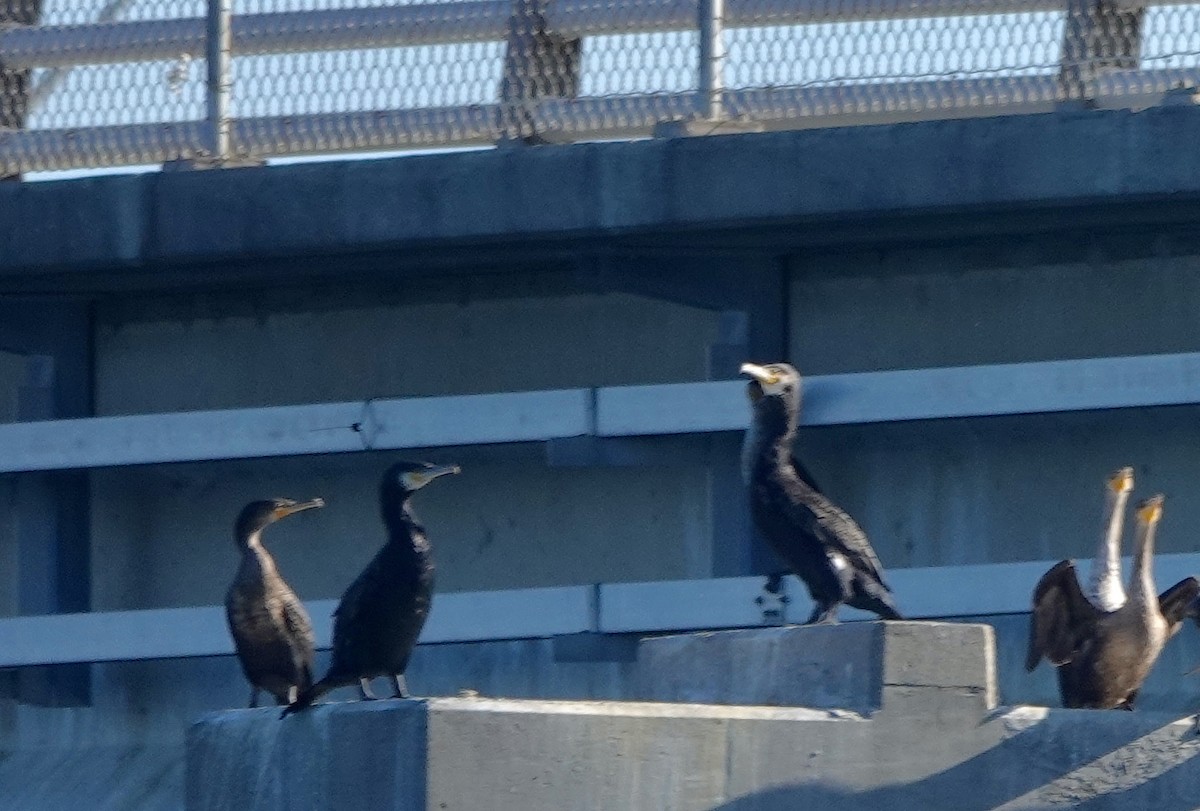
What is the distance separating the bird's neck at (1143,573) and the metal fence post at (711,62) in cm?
280

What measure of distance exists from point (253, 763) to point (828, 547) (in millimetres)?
2021

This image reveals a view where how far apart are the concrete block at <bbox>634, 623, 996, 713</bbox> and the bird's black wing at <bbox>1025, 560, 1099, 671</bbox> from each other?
914mm

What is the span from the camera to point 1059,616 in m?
9.46

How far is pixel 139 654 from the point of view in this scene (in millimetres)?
11500

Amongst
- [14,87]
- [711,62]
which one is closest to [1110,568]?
[711,62]

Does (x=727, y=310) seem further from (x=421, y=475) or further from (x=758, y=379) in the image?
(x=421, y=475)

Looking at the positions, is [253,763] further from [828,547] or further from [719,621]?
[719,621]

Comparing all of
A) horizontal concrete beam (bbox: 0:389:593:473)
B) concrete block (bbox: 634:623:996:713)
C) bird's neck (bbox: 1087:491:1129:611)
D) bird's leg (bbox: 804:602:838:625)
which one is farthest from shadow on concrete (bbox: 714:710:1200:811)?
horizontal concrete beam (bbox: 0:389:593:473)

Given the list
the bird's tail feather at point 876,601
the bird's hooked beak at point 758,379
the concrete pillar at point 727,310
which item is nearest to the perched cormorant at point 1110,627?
the bird's tail feather at point 876,601

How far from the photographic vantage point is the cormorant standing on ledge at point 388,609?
345 inches

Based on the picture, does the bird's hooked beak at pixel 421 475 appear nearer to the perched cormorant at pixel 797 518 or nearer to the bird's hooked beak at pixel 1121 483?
the perched cormorant at pixel 797 518

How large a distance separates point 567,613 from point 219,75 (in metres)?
2.82

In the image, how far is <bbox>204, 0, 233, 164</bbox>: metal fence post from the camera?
38.7ft

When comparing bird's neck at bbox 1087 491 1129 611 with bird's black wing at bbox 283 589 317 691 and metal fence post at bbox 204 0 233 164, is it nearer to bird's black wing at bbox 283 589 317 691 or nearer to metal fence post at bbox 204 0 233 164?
bird's black wing at bbox 283 589 317 691
